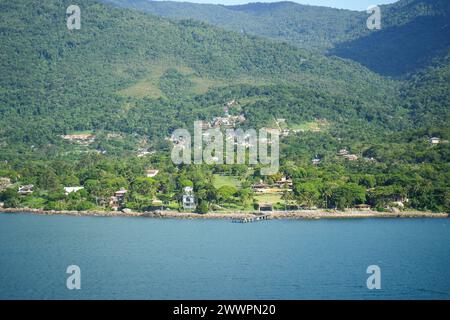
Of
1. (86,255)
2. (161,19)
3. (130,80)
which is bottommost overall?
(86,255)

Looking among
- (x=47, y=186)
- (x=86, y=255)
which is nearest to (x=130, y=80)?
(x=47, y=186)

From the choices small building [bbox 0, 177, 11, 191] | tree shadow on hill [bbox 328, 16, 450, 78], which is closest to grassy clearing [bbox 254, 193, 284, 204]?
small building [bbox 0, 177, 11, 191]

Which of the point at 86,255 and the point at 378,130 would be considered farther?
the point at 378,130

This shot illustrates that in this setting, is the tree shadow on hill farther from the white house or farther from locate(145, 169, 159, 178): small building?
the white house

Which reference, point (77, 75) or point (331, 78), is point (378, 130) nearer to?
point (331, 78)

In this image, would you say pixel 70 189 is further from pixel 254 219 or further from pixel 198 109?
pixel 198 109

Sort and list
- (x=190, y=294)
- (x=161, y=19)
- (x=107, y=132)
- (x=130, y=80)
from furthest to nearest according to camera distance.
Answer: (x=161, y=19)
(x=130, y=80)
(x=107, y=132)
(x=190, y=294)

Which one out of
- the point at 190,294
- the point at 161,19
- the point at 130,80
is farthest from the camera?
the point at 161,19
